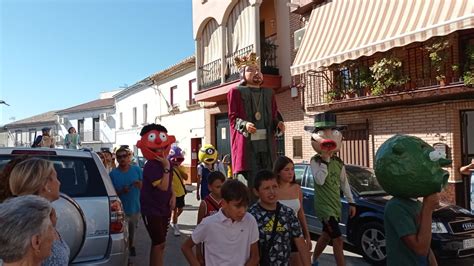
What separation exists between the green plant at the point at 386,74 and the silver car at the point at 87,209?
701cm

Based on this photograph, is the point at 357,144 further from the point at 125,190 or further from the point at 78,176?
the point at 78,176

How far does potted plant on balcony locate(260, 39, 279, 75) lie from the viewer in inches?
534

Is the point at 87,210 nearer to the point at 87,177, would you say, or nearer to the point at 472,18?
the point at 87,177

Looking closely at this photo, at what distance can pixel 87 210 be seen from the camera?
3.67m

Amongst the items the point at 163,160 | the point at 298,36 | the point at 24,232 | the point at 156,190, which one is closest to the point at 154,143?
the point at 163,160

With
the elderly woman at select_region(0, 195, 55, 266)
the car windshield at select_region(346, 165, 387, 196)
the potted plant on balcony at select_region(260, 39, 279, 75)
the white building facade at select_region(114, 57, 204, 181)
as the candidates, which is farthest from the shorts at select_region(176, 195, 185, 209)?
the white building facade at select_region(114, 57, 204, 181)

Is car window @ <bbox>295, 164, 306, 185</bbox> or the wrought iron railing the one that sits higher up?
the wrought iron railing

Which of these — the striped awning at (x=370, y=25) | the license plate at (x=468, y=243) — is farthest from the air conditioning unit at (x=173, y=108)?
the license plate at (x=468, y=243)

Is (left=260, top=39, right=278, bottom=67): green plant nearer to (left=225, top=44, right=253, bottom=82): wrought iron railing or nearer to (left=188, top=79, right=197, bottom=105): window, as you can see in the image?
(left=225, top=44, right=253, bottom=82): wrought iron railing

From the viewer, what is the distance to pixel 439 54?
838 centimetres

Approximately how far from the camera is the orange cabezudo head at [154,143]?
15.0 ft

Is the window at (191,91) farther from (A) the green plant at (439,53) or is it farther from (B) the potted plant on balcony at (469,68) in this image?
(B) the potted plant on balcony at (469,68)

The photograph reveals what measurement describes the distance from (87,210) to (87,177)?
37 cm

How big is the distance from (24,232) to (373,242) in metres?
5.23
